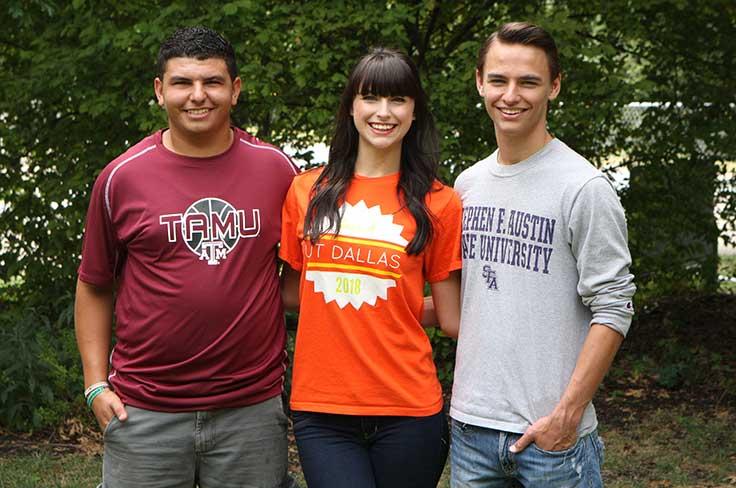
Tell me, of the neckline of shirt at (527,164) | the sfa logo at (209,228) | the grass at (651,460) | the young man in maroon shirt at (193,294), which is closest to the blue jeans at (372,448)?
the young man in maroon shirt at (193,294)

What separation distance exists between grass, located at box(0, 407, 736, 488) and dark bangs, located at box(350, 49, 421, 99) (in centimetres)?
314

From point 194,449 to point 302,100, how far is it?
459 cm

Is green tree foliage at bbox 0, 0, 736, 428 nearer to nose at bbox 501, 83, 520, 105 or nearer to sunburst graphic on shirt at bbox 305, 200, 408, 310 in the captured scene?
sunburst graphic on shirt at bbox 305, 200, 408, 310

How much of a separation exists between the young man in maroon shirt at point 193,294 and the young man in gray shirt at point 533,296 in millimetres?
669

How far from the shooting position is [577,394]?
9.74 ft

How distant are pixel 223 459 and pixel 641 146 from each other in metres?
6.35

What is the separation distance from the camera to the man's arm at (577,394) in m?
2.96

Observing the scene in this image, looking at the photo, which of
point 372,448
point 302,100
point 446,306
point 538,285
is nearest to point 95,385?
point 372,448

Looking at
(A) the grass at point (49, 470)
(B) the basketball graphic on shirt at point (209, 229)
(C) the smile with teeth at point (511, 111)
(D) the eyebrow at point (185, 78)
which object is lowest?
(A) the grass at point (49, 470)

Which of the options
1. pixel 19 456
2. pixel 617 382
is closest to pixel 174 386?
pixel 19 456

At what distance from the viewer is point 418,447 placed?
326cm

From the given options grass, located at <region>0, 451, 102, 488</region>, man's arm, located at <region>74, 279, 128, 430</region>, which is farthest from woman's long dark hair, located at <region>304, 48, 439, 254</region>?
grass, located at <region>0, 451, 102, 488</region>

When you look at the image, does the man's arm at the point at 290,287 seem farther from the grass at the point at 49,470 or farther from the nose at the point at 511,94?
the grass at the point at 49,470

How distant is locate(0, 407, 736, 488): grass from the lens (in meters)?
6.03
